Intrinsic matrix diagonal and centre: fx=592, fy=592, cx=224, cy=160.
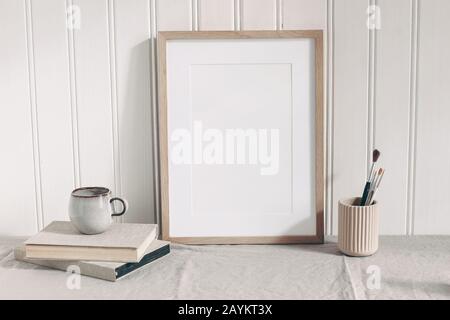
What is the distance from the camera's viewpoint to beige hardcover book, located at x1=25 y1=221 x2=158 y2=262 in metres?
1.03

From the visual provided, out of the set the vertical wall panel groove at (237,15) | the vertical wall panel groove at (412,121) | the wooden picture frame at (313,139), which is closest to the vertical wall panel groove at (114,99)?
the wooden picture frame at (313,139)

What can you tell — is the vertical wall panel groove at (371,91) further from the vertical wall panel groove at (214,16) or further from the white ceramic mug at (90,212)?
the white ceramic mug at (90,212)

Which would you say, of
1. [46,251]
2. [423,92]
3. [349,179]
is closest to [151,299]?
[46,251]

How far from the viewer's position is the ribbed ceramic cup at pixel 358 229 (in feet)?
3.65

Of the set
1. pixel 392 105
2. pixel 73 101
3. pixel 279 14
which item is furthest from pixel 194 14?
pixel 392 105

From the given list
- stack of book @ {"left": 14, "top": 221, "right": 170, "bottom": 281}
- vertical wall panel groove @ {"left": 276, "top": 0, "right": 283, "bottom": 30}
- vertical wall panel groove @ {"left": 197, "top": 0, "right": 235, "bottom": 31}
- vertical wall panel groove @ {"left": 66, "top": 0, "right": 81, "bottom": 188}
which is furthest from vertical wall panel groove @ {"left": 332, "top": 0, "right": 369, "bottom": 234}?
vertical wall panel groove @ {"left": 66, "top": 0, "right": 81, "bottom": 188}

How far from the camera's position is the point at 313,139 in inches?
47.6

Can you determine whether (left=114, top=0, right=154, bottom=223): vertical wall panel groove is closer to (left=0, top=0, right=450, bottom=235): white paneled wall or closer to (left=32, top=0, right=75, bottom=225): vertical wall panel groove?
(left=0, top=0, right=450, bottom=235): white paneled wall

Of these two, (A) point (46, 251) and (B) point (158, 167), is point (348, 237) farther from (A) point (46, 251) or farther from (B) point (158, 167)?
(A) point (46, 251)

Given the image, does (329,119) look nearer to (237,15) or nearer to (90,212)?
(237,15)

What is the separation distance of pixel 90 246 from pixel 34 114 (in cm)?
38

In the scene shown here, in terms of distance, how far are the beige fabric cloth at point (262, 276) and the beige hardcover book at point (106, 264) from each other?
11 mm

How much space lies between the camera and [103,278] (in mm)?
1021

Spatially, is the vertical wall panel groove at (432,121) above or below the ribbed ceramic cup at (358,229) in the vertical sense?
above
